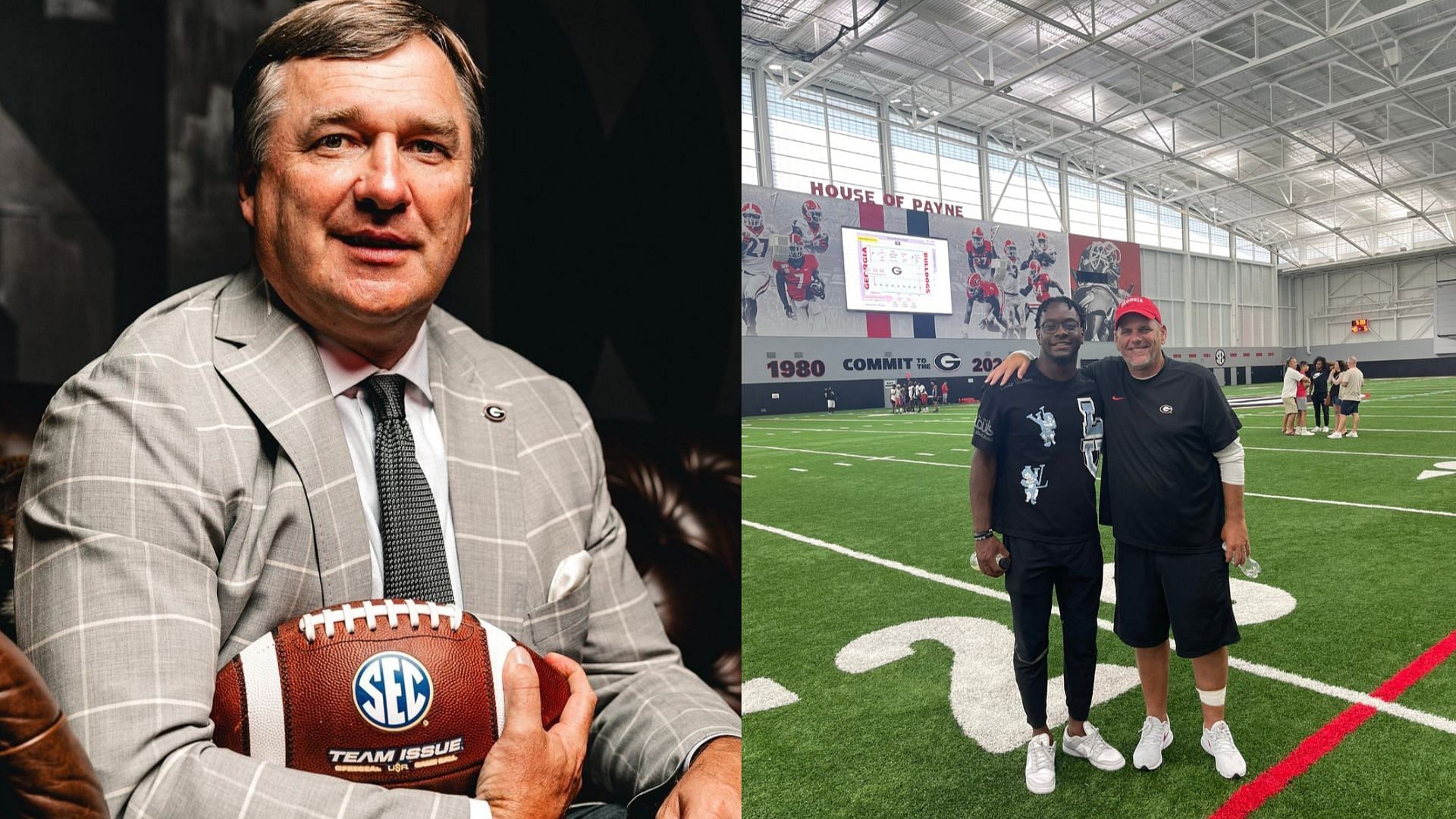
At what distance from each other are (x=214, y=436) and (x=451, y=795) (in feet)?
1.23

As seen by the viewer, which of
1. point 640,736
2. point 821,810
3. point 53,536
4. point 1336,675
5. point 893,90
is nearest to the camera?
point 53,536

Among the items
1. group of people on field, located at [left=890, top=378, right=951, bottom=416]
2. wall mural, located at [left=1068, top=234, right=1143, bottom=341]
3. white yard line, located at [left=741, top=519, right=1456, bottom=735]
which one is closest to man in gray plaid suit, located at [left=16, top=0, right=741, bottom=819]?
white yard line, located at [left=741, top=519, right=1456, bottom=735]

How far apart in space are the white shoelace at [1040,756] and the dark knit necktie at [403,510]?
272 centimetres

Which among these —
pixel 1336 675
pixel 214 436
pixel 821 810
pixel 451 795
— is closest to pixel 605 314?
pixel 214 436

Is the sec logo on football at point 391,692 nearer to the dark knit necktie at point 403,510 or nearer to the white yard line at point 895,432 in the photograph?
the dark knit necktie at point 403,510

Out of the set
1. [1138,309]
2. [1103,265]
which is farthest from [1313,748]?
[1103,265]

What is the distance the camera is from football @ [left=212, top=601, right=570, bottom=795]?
689 millimetres

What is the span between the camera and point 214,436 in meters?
0.73

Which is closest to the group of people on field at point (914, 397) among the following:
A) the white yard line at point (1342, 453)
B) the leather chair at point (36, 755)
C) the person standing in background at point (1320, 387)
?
the person standing in background at point (1320, 387)

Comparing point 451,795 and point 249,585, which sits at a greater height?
point 249,585

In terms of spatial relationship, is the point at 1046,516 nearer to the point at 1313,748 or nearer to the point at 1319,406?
the point at 1313,748

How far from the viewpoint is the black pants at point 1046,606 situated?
2.95m

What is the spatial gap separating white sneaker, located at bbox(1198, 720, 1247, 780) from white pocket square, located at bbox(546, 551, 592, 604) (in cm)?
290

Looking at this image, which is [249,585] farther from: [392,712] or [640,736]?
[640,736]
